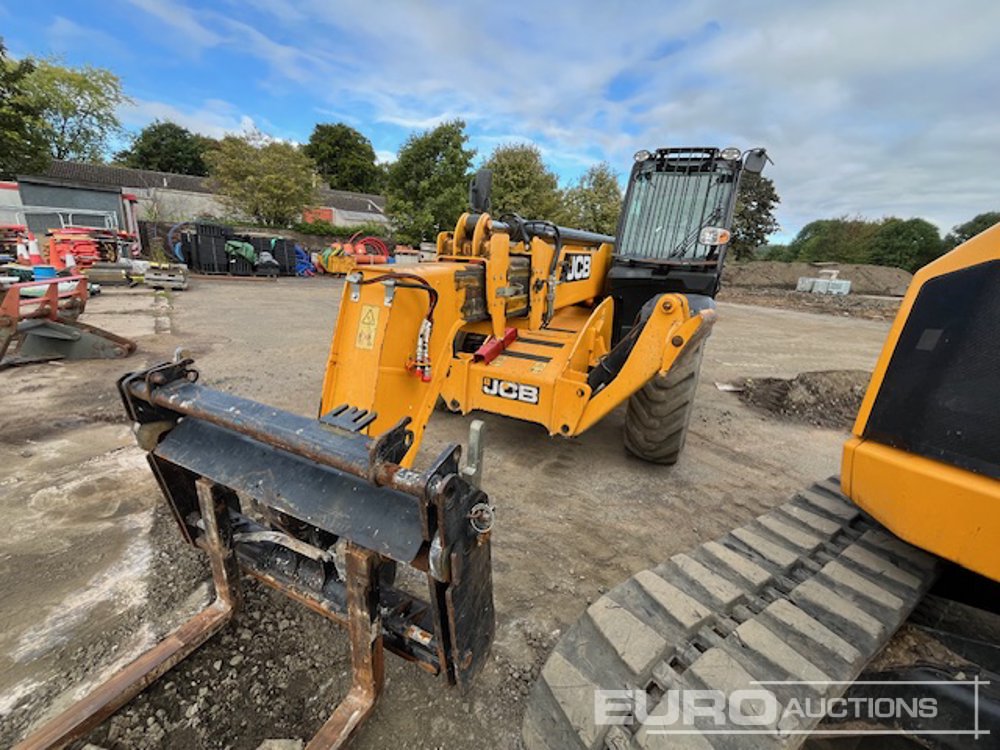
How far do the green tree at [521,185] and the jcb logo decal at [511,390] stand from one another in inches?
840

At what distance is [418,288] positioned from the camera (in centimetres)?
241

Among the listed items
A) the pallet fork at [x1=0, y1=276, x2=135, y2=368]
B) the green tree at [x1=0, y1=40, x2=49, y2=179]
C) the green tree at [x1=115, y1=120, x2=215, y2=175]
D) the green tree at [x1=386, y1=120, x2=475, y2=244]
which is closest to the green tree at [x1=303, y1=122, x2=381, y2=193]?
the green tree at [x1=115, y1=120, x2=215, y2=175]

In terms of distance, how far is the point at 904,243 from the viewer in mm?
41594

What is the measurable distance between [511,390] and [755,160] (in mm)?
3329

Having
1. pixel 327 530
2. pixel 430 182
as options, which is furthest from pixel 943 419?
pixel 430 182

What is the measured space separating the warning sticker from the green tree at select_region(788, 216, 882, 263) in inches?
2085

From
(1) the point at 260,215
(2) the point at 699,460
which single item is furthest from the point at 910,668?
(1) the point at 260,215

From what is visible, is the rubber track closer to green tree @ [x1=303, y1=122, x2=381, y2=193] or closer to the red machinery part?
the red machinery part

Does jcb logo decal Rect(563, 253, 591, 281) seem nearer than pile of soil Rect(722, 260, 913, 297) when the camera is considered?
Yes

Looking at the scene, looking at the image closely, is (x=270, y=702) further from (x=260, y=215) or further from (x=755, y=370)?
(x=260, y=215)

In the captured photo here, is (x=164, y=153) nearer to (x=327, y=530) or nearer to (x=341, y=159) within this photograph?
(x=341, y=159)

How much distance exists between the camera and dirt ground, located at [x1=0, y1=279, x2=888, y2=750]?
173 cm

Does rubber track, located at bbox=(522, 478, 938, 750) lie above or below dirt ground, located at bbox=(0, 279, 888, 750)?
above

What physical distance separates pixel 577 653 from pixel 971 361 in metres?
1.39
